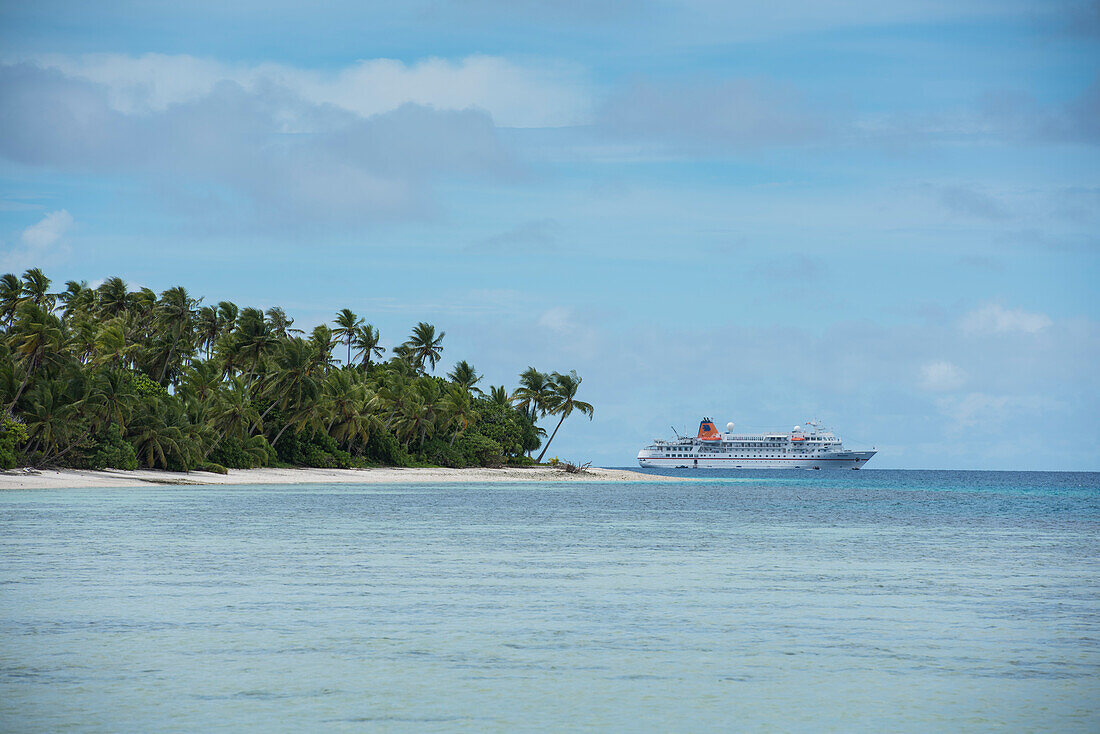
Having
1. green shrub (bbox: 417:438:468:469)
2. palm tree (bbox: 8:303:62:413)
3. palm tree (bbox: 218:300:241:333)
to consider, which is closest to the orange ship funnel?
green shrub (bbox: 417:438:468:469)

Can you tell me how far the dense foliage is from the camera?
51125 mm

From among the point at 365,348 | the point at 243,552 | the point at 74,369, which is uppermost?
the point at 365,348

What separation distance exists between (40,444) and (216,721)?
5391cm

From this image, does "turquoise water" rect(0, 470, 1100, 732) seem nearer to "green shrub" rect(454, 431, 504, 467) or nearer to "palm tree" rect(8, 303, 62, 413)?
"palm tree" rect(8, 303, 62, 413)

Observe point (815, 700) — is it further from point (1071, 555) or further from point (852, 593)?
point (1071, 555)

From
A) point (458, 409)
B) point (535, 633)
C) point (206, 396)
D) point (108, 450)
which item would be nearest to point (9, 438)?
point (108, 450)

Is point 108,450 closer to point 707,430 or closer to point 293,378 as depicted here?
point 293,378

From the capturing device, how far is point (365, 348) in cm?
9894

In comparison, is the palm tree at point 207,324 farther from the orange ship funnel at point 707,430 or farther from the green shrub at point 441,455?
the orange ship funnel at point 707,430

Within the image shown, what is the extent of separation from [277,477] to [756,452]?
106 metres

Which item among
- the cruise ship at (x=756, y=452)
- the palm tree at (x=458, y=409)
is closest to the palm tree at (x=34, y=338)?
the palm tree at (x=458, y=409)

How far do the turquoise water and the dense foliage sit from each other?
25434mm

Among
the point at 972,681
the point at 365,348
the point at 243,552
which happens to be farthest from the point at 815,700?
the point at 365,348

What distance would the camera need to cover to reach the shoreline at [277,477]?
1965 inches
